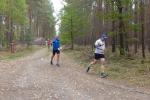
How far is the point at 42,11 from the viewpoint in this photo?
9312 cm

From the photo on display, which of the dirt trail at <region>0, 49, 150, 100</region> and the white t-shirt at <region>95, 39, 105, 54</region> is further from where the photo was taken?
the white t-shirt at <region>95, 39, 105, 54</region>

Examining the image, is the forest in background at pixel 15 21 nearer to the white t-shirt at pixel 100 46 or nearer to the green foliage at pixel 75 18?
the green foliage at pixel 75 18

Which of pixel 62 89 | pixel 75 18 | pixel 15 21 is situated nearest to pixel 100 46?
pixel 62 89

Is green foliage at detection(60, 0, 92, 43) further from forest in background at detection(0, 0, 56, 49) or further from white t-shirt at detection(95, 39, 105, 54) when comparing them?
white t-shirt at detection(95, 39, 105, 54)

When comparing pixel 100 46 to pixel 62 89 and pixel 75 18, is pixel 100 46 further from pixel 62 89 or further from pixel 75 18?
pixel 75 18

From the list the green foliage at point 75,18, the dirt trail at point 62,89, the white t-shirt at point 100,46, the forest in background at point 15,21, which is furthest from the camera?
the green foliage at point 75,18

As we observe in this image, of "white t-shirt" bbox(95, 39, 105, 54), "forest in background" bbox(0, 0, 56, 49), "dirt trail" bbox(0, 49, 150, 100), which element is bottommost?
"dirt trail" bbox(0, 49, 150, 100)

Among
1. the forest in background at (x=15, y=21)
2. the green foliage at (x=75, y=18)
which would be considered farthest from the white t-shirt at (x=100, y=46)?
the green foliage at (x=75, y=18)

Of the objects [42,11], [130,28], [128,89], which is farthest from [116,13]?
[42,11]

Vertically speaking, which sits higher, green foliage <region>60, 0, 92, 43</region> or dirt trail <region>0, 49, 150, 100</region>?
green foliage <region>60, 0, 92, 43</region>

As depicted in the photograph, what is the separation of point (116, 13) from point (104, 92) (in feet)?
44.4

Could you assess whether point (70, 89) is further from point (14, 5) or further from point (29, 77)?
point (14, 5)

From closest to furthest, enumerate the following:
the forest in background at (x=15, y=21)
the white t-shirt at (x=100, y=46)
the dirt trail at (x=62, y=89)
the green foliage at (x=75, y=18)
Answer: the dirt trail at (x=62, y=89) → the white t-shirt at (x=100, y=46) → the forest in background at (x=15, y=21) → the green foliage at (x=75, y=18)

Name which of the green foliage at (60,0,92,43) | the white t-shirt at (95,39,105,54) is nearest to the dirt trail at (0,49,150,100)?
the white t-shirt at (95,39,105,54)
